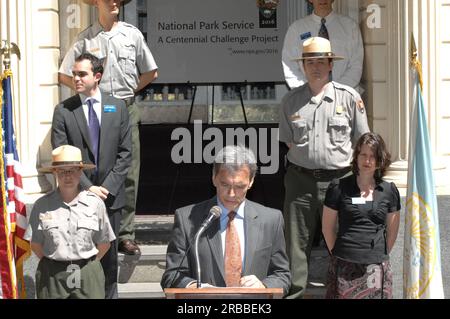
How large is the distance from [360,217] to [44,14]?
11.5ft

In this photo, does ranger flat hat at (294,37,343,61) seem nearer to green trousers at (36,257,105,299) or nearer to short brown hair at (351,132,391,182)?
short brown hair at (351,132,391,182)

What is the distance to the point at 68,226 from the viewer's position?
19.4ft

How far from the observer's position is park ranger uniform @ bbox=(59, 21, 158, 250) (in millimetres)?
7473

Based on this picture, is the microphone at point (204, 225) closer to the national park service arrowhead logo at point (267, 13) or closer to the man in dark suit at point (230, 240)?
the man in dark suit at point (230, 240)

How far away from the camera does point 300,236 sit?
270 inches

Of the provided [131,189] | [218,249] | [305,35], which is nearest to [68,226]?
[218,249]

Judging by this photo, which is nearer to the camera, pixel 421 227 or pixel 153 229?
pixel 421 227

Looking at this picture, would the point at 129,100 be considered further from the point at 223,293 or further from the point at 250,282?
the point at 223,293

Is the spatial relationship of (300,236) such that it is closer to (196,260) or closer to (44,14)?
(196,260)

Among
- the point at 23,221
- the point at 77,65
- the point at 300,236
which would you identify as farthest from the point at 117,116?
the point at 300,236

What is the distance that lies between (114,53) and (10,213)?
1.61m

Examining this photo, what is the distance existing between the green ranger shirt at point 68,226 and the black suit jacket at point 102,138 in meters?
0.54

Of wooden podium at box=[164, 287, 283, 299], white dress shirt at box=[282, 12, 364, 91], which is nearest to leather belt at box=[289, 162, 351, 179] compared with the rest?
white dress shirt at box=[282, 12, 364, 91]
